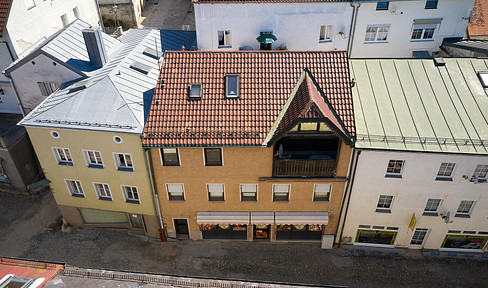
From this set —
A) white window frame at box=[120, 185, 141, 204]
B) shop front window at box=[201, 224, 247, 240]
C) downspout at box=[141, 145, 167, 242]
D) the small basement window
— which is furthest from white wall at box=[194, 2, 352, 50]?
shop front window at box=[201, 224, 247, 240]

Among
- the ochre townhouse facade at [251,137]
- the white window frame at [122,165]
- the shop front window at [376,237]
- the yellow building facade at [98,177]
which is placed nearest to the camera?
the ochre townhouse facade at [251,137]

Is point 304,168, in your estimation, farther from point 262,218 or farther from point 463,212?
point 463,212

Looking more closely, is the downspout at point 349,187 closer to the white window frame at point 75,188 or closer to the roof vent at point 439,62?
the roof vent at point 439,62

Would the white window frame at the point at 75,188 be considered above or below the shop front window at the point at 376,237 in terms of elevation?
above

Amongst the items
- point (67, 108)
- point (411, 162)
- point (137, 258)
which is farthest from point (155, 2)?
point (411, 162)

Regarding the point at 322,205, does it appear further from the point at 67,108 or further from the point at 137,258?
the point at 67,108

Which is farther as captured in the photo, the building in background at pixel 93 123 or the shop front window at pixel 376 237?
the shop front window at pixel 376 237

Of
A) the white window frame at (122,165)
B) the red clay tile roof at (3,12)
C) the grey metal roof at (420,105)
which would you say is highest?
the red clay tile roof at (3,12)

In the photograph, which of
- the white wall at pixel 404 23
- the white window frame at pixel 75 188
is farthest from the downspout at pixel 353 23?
the white window frame at pixel 75 188
